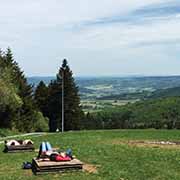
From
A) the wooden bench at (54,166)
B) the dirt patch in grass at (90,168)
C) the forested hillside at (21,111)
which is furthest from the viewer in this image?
the forested hillside at (21,111)

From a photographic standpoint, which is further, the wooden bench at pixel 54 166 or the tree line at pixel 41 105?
the tree line at pixel 41 105

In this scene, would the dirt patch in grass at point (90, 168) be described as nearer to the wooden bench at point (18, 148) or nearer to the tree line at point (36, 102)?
the wooden bench at point (18, 148)

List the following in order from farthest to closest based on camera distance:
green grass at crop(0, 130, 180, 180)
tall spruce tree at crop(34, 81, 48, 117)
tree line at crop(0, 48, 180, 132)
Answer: tall spruce tree at crop(34, 81, 48, 117) < tree line at crop(0, 48, 180, 132) < green grass at crop(0, 130, 180, 180)

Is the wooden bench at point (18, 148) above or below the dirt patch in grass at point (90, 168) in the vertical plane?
below

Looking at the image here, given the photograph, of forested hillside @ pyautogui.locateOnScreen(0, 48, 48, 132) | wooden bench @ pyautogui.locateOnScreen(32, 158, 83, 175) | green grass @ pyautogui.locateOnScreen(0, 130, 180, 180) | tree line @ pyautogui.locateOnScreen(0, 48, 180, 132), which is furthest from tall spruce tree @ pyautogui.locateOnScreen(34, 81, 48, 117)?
wooden bench @ pyautogui.locateOnScreen(32, 158, 83, 175)

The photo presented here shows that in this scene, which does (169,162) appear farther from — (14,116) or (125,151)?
(14,116)

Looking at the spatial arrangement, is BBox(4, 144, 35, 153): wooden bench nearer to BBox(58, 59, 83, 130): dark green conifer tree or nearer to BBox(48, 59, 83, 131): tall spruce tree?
BBox(58, 59, 83, 130): dark green conifer tree

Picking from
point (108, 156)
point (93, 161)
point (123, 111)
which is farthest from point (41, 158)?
point (123, 111)

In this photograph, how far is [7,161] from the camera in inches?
816

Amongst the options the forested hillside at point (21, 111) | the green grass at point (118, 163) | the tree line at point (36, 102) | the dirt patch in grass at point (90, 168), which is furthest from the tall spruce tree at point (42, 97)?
the dirt patch in grass at point (90, 168)

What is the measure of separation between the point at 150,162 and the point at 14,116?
146 feet

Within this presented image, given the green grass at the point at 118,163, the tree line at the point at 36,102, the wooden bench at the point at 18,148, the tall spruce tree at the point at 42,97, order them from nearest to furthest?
the green grass at the point at 118,163 → the wooden bench at the point at 18,148 → the tree line at the point at 36,102 → the tall spruce tree at the point at 42,97

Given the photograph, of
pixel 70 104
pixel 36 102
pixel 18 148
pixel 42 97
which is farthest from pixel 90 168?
pixel 42 97

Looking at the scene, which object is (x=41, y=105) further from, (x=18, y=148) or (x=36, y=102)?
(x=18, y=148)
